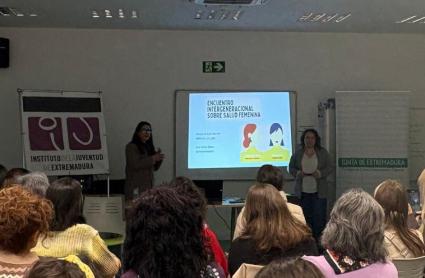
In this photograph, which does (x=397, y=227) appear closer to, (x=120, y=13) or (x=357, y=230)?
(x=357, y=230)

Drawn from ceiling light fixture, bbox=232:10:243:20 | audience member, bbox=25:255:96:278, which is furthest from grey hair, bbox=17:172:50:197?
ceiling light fixture, bbox=232:10:243:20

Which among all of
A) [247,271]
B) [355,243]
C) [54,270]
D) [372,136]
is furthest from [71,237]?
[372,136]

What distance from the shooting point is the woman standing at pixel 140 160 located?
7.12 m

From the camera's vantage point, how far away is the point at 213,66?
800 centimetres

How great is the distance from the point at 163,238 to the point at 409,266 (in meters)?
1.75

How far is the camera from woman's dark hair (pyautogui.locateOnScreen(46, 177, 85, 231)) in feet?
9.12

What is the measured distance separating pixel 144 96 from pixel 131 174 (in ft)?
4.11

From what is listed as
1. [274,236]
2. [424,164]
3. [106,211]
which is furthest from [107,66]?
[274,236]

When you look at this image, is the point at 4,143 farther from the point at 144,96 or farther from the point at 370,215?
the point at 370,215

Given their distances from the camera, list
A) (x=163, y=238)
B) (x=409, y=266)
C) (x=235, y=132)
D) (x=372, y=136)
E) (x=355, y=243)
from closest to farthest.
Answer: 1. (x=163, y=238)
2. (x=355, y=243)
3. (x=409, y=266)
4. (x=372, y=136)
5. (x=235, y=132)

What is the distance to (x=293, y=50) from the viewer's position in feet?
26.7

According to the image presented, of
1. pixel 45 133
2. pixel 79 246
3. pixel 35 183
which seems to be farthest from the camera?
pixel 45 133

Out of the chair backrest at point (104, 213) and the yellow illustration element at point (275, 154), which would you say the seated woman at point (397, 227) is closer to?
the chair backrest at point (104, 213)

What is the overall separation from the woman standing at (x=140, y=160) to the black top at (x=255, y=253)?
14.2 feet
